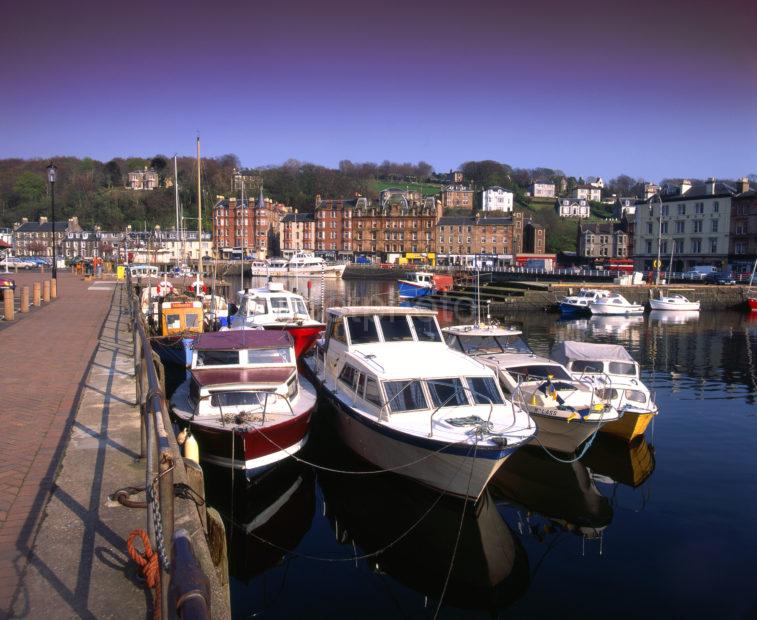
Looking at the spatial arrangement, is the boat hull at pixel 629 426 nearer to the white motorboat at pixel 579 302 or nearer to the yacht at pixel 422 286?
the white motorboat at pixel 579 302

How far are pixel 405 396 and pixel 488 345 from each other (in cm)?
736

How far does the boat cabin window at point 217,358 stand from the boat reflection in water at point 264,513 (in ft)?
9.64

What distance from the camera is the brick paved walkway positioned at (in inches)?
277

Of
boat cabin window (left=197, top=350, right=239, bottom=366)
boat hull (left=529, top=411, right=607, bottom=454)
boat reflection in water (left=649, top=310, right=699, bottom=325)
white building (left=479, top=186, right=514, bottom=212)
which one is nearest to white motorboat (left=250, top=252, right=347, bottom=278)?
boat reflection in water (left=649, top=310, right=699, bottom=325)

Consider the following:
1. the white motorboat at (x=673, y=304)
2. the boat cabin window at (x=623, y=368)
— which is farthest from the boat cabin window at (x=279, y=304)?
the white motorboat at (x=673, y=304)

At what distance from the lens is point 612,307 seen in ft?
186

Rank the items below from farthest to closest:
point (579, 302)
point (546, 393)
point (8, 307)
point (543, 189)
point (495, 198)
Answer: point (543, 189) < point (495, 198) < point (579, 302) < point (8, 307) < point (546, 393)

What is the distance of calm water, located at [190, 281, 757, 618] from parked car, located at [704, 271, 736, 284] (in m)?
63.5

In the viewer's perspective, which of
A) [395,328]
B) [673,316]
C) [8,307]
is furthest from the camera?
[673,316]

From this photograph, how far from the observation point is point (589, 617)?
9.60 metres

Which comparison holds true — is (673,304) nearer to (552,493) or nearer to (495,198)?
(552,493)

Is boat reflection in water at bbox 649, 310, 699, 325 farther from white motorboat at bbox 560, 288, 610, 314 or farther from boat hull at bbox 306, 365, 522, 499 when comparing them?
boat hull at bbox 306, 365, 522, 499

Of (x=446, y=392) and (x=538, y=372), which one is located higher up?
(x=446, y=392)

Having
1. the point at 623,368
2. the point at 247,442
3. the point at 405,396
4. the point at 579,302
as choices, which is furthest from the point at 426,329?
the point at 579,302
